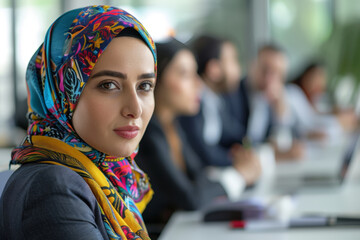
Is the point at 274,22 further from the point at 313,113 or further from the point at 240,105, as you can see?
the point at 240,105

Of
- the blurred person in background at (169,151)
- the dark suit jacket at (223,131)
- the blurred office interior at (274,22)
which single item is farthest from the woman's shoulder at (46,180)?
the blurred office interior at (274,22)

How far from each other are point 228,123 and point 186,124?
889mm

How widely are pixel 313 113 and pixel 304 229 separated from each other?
357cm

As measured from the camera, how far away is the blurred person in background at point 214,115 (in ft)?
9.00

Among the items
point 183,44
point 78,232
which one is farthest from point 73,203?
point 183,44

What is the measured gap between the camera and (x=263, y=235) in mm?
1287

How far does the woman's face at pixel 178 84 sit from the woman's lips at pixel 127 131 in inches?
41.1

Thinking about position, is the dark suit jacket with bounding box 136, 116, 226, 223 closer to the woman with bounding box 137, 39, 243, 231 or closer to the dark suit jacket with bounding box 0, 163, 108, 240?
the woman with bounding box 137, 39, 243, 231

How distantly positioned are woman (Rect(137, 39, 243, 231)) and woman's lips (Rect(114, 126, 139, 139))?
0.88 m

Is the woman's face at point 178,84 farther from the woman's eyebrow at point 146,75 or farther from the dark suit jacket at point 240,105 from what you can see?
the dark suit jacket at point 240,105

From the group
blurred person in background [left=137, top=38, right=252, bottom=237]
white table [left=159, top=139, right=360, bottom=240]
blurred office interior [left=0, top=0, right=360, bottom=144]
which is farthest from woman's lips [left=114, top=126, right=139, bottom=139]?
blurred office interior [left=0, top=0, right=360, bottom=144]

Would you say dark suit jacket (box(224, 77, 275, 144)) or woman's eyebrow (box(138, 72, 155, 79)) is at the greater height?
woman's eyebrow (box(138, 72, 155, 79))

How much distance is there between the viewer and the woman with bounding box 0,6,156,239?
0.70 m

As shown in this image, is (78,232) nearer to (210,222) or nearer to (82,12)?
(82,12)
